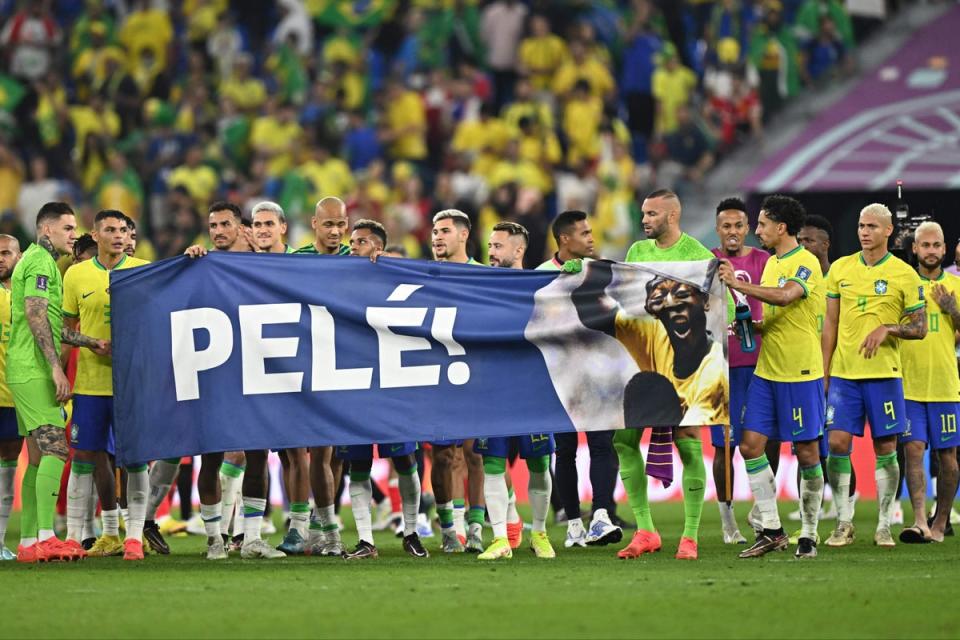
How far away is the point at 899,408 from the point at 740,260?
5.19ft

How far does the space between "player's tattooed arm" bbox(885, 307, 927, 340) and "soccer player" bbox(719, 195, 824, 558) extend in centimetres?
88

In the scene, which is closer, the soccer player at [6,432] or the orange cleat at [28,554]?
the orange cleat at [28,554]

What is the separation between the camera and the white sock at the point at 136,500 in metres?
10.6

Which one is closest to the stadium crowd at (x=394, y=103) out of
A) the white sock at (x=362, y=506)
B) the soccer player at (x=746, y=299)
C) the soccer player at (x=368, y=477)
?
the soccer player at (x=746, y=299)

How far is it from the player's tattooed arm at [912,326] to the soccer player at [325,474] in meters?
3.99

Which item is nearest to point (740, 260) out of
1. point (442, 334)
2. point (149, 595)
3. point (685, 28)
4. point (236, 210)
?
point (442, 334)

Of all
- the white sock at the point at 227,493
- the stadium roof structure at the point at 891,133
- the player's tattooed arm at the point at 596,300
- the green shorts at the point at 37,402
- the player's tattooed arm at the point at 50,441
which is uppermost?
the stadium roof structure at the point at 891,133

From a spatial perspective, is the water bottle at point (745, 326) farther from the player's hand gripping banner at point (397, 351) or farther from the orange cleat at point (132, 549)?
the orange cleat at point (132, 549)

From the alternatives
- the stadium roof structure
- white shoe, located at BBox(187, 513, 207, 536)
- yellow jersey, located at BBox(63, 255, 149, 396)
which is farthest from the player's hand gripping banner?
the stadium roof structure

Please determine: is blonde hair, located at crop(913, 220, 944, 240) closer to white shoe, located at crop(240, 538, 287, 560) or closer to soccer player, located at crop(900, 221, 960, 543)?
soccer player, located at crop(900, 221, 960, 543)

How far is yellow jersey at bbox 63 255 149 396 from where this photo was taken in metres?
10.8

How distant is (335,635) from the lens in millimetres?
7152

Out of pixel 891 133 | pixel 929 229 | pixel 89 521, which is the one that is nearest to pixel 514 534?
pixel 89 521

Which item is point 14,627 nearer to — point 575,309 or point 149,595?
point 149,595
